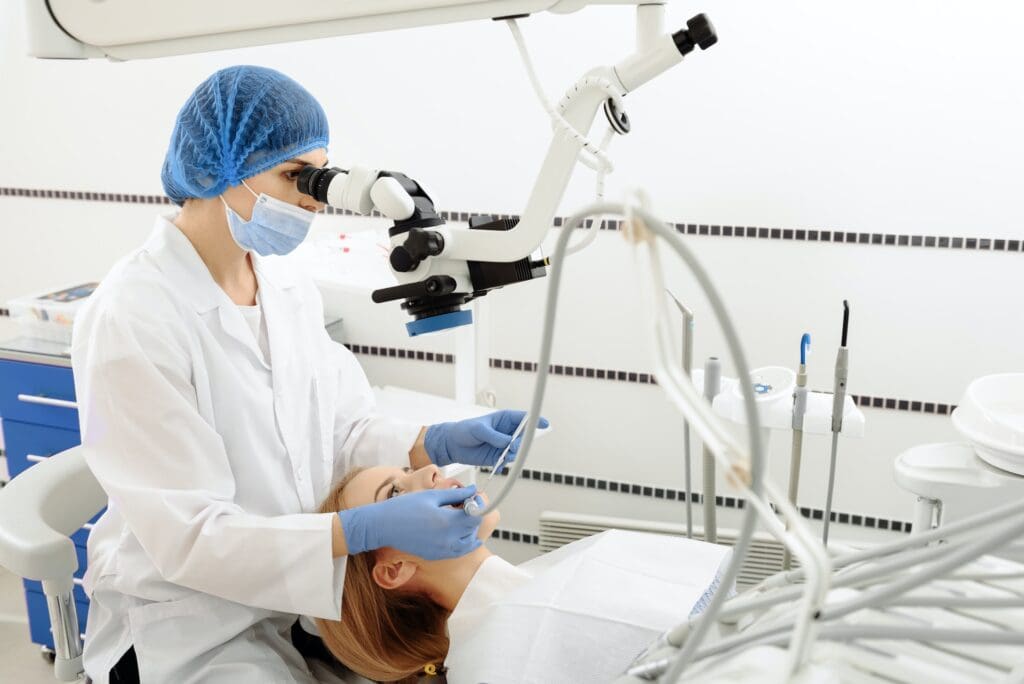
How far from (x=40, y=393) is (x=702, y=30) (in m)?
2.02

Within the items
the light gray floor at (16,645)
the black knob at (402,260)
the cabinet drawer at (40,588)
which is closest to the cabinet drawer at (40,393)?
the cabinet drawer at (40,588)

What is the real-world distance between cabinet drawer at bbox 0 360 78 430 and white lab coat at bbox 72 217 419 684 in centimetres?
88

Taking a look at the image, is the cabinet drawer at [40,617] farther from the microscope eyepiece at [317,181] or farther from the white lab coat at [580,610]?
the microscope eyepiece at [317,181]

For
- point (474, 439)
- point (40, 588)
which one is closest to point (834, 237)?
point (474, 439)

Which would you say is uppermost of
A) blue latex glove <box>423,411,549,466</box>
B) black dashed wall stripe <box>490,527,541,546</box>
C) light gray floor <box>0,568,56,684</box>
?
blue latex glove <box>423,411,549,466</box>

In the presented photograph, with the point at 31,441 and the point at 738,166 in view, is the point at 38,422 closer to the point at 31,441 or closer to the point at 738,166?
the point at 31,441

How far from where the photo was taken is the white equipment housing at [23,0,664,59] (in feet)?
3.33

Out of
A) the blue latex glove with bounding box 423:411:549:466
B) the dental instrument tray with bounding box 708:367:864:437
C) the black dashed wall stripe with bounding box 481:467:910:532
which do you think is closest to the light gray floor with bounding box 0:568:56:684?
the black dashed wall stripe with bounding box 481:467:910:532

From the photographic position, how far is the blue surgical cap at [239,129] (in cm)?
142

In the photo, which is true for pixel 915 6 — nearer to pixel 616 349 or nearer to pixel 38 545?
pixel 616 349

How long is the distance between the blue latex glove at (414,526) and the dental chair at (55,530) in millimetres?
406

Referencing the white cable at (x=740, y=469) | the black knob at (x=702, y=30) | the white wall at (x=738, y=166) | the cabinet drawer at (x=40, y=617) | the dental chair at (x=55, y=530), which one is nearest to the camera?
the white cable at (x=740, y=469)

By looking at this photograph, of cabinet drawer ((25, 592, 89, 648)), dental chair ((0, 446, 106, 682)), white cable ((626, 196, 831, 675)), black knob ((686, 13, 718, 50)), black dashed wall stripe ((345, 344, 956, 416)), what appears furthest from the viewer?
cabinet drawer ((25, 592, 89, 648))

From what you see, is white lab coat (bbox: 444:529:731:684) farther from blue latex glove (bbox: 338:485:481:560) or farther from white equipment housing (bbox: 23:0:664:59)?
white equipment housing (bbox: 23:0:664:59)
